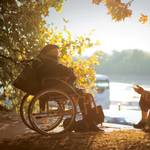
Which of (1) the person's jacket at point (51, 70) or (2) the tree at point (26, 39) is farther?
(2) the tree at point (26, 39)

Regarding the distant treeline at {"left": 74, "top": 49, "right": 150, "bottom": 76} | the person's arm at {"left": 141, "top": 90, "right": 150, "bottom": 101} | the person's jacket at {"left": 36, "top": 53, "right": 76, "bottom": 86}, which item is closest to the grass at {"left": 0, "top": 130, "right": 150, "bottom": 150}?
the person's arm at {"left": 141, "top": 90, "right": 150, "bottom": 101}

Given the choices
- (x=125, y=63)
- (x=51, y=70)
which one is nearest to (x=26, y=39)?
(x=51, y=70)

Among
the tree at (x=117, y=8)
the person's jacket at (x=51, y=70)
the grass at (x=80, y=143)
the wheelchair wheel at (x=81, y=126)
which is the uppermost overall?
the tree at (x=117, y=8)

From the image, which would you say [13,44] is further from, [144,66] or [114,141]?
[144,66]

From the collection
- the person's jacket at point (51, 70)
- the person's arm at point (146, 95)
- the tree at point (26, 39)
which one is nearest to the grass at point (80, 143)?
the person's arm at point (146, 95)

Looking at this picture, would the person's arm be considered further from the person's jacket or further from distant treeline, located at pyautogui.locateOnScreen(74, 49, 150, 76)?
distant treeline, located at pyautogui.locateOnScreen(74, 49, 150, 76)

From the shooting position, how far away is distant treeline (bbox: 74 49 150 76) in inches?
3871

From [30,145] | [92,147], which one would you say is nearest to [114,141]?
[92,147]

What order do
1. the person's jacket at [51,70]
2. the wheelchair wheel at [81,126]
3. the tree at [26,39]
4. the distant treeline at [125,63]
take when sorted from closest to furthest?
the person's jacket at [51,70] < the wheelchair wheel at [81,126] < the tree at [26,39] < the distant treeline at [125,63]

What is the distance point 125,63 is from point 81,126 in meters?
105

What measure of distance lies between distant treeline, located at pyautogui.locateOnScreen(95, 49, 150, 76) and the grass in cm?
9380

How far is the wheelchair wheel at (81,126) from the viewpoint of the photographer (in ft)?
11.7

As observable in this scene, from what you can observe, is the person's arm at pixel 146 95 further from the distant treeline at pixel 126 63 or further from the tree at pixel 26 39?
the distant treeline at pixel 126 63

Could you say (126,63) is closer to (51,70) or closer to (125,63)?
(125,63)
